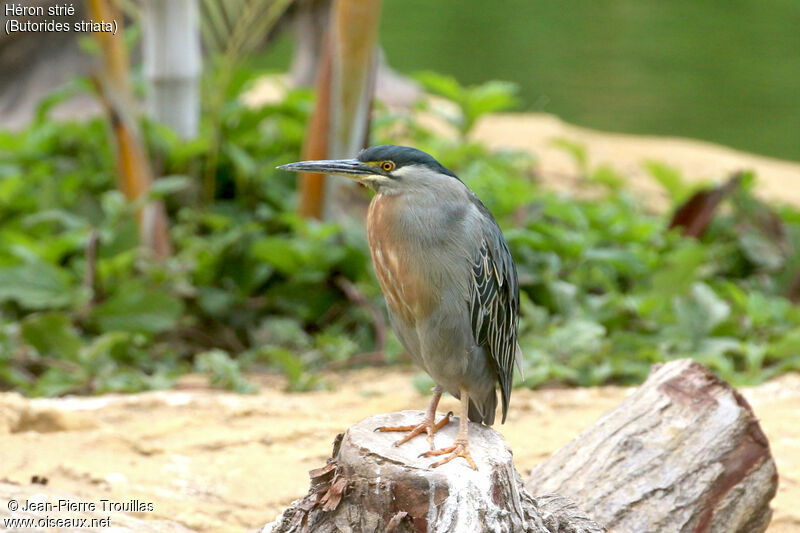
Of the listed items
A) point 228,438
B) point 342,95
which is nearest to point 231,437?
point 228,438

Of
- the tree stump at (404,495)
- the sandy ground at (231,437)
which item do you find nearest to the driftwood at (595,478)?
the tree stump at (404,495)

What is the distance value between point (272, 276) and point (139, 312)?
81cm

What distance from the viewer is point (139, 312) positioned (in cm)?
464

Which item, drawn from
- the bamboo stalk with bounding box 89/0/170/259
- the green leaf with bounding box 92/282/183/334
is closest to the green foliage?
the green leaf with bounding box 92/282/183/334

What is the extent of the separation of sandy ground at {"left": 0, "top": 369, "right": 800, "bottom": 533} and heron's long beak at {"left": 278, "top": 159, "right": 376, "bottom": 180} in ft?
3.81

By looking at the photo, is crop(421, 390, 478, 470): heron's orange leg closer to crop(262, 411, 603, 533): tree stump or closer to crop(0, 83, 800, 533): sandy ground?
crop(262, 411, 603, 533): tree stump

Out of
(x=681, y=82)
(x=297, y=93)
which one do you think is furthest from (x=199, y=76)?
(x=681, y=82)

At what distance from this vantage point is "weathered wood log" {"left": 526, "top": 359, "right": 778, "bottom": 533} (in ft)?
9.14

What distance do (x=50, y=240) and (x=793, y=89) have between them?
11980 millimetres

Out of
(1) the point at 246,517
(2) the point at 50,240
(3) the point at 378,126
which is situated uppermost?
(3) the point at 378,126

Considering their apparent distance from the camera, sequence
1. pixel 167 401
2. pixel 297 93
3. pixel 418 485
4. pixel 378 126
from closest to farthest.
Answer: pixel 418 485 < pixel 167 401 < pixel 378 126 < pixel 297 93

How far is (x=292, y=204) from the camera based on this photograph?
18.4 feet

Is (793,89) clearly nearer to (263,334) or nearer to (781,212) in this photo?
(781,212)

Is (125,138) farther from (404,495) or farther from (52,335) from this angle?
(404,495)
